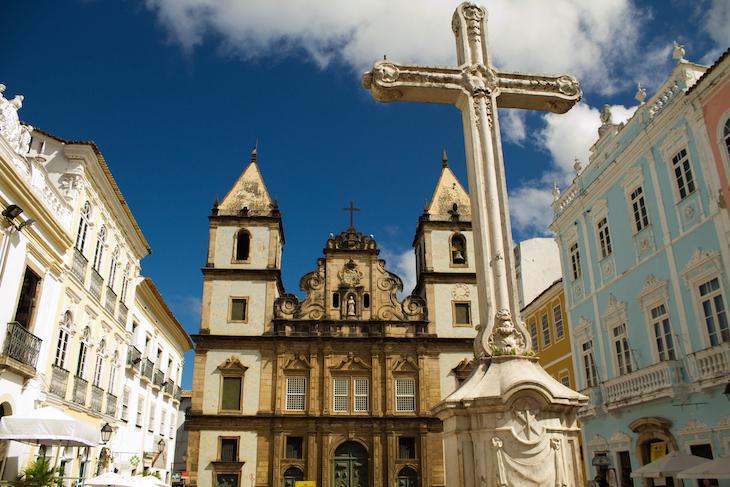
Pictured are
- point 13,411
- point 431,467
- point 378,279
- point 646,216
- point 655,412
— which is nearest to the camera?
point 13,411

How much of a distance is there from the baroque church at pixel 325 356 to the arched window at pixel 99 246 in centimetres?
1029

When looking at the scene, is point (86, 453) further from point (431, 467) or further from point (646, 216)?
point (646, 216)

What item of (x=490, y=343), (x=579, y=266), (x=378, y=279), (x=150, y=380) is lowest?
(x=490, y=343)

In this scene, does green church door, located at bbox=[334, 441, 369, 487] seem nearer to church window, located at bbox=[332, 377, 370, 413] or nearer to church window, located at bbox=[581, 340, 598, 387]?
church window, located at bbox=[332, 377, 370, 413]

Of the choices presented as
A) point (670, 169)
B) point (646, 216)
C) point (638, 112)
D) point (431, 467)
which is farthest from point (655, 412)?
point (431, 467)

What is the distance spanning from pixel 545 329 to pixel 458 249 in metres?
8.74

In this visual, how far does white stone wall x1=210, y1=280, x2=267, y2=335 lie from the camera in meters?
27.6

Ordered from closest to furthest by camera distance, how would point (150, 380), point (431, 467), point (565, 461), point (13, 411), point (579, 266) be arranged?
point (565, 461), point (13, 411), point (579, 266), point (150, 380), point (431, 467)

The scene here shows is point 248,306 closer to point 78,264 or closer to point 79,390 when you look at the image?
point 79,390

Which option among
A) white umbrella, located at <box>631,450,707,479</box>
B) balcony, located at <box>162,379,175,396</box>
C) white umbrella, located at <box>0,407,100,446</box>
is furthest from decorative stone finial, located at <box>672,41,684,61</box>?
balcony, located at <box>162,379,175,396</box>

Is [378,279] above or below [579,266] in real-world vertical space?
above

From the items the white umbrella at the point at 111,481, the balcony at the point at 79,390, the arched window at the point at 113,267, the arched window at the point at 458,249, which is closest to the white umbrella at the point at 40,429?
the white umbrella at the point at 111,481

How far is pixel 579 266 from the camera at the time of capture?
19.2m

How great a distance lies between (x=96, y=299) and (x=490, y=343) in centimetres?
1354
